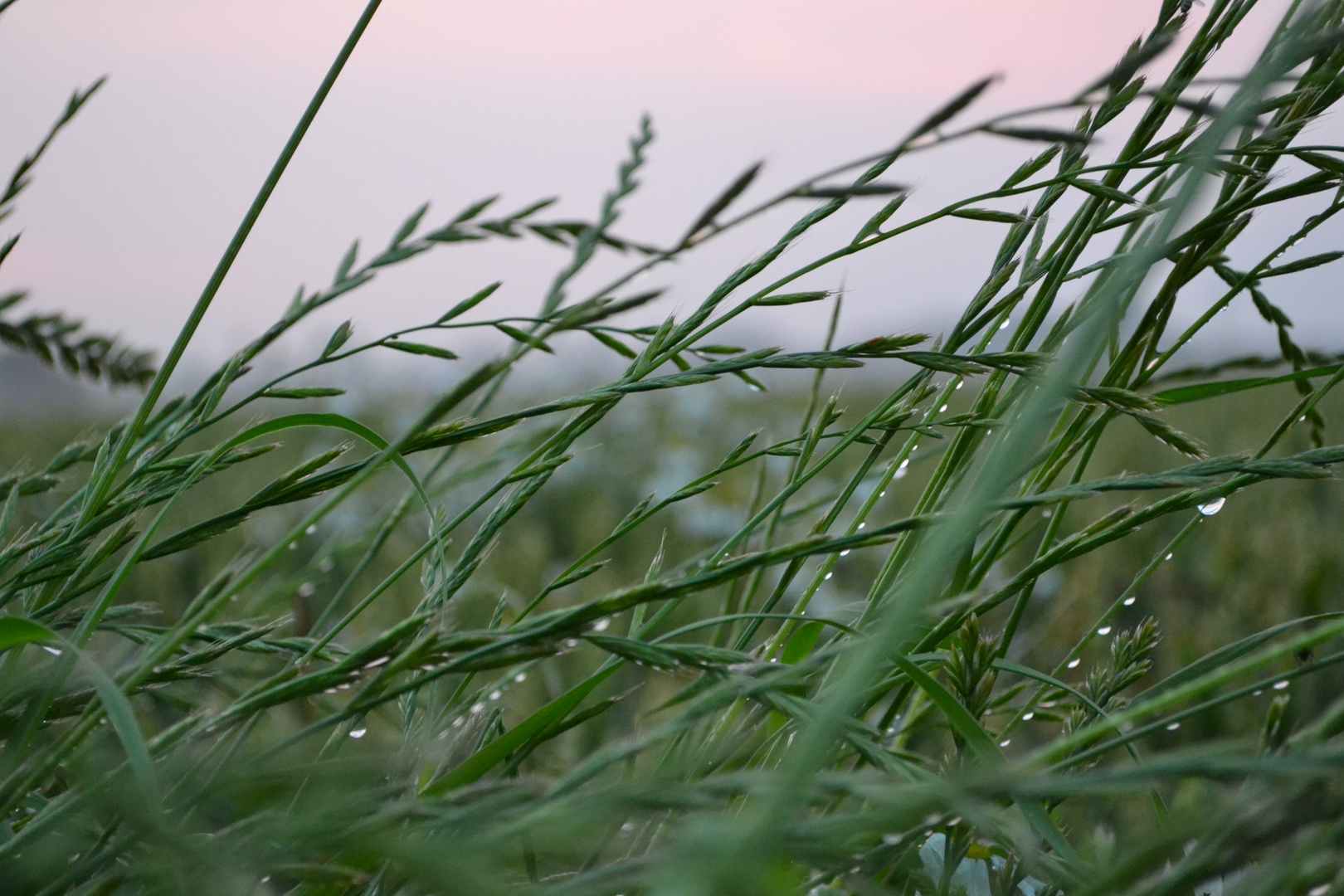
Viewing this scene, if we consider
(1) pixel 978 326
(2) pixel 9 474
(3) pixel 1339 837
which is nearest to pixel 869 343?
(1) pixel 978 326

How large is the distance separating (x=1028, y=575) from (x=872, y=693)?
0.12 m

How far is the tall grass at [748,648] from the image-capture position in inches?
13.6

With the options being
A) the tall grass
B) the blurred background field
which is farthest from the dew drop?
the blurred background field

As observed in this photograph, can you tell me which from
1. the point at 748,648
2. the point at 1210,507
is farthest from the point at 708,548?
the point at 1210,507

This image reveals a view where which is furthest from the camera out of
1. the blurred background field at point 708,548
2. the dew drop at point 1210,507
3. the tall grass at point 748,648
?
the blurred background field at point 708,548

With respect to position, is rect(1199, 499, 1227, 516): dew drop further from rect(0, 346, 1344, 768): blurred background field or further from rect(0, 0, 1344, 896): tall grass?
rect(0, 346, 1344, 768): blurred background field

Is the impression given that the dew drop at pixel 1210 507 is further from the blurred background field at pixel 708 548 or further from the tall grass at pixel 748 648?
the blurred background field at pixel 708 548

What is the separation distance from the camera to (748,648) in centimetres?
81

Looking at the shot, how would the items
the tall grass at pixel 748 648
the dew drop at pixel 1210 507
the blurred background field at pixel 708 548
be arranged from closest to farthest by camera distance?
the tall grass at pixel 748 648 → the dew drop at pixel 1210 507 → the blurred background field at pixel 708 548

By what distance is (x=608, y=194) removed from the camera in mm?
934

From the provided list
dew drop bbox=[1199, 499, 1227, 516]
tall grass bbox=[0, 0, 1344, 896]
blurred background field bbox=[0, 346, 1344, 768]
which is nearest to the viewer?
tall grass bbox=[0, 0, 1344, 896]

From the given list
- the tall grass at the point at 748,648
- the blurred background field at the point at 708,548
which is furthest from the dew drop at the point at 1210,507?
the blurred background field at the point at 708,548

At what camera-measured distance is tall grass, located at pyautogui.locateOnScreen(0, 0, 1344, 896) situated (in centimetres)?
35

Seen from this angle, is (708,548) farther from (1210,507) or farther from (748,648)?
(1210,507)
